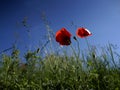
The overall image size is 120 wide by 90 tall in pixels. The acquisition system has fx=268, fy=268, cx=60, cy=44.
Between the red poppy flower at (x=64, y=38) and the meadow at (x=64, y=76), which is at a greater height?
the red poppy flower at (x=64, y=38)

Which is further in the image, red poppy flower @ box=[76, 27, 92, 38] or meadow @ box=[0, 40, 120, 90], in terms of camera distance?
red poppy flower @ box=[76, 27, 92, 38]

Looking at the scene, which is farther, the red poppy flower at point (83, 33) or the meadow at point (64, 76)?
the red poppy flower at point (83, 33)

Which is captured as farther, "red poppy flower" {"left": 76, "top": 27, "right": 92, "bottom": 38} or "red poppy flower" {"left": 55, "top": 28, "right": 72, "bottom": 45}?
"red poppy flower" {"left": 76, "top": 27, "right": 92, "bottom": 38}

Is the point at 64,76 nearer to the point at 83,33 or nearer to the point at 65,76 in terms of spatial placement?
the point at 65,76

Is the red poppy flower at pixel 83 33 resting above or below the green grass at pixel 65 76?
above

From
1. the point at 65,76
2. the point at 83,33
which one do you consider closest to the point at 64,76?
the point at 65,76

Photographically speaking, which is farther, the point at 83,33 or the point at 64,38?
the point at 83,33

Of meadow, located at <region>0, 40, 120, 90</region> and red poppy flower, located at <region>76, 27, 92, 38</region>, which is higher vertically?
red poppy flower, located at <region>76, 27, 92, 38</region>

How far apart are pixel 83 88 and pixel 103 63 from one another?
98 centimetres

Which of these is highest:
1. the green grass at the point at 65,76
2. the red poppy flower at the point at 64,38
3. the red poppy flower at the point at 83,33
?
the red poppy flower at the point at 83,33

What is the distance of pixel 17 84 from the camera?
279 centimetres

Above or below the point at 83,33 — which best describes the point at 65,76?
below

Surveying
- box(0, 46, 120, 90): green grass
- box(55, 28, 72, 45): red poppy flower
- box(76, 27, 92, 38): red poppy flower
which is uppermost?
box(76, 27, 92, 38): red poppy flower

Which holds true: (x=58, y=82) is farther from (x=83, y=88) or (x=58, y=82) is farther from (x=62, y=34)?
(x=62, y=34)
